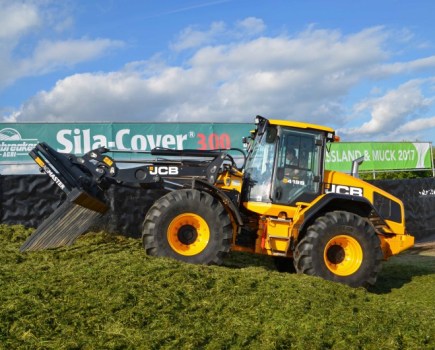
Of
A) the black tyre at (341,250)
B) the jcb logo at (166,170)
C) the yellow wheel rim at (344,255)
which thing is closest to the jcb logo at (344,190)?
the black tyre at (341,250)

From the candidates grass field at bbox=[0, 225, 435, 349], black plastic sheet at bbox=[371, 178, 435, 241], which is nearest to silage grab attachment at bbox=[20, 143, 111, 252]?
grass field at bbox=[0, 225, 435, 349]

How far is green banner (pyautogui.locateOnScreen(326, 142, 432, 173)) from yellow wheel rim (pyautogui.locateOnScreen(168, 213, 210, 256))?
389 inches

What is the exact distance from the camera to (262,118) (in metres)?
8.05

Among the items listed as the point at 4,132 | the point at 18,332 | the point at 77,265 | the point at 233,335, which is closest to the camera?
the point at 18,332

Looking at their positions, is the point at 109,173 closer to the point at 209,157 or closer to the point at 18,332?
the point at 209,157

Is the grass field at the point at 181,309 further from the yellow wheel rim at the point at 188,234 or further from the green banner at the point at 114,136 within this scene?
the green banner at the point at 114,136

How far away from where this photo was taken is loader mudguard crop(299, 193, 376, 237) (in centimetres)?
767

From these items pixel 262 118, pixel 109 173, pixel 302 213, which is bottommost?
pixel 302 213

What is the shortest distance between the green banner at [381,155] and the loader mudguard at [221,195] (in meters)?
9.37

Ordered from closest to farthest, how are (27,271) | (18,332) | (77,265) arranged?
(18,332), (27,271), (77,265)

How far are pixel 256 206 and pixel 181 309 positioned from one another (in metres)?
3.18

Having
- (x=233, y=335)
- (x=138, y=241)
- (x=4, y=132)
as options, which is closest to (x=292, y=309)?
(x=233, y=335)

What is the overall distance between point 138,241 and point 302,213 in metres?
2.76

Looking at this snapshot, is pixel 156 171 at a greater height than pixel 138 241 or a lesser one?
greater
